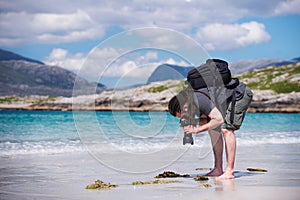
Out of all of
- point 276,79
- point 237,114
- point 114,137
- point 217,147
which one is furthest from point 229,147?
point 276,79

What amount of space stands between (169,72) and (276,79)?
13373cm

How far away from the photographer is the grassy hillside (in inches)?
5044

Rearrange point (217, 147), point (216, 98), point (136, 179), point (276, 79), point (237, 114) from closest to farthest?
point (216, 98) < point (237, 114) < point (136, 179) < point (217, 147) < point (276, 79)

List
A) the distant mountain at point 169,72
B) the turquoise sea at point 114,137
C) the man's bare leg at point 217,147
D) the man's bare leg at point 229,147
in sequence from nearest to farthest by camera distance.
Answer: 1. the distant mountain at point 169,72
2. the man's bare leg at point 229,147
3. the man's bare leg at point 217,147
4. the turquoise sea at point 114,137

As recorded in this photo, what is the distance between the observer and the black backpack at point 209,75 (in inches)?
344

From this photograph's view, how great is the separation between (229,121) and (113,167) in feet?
12.3

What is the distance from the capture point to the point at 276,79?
138000 millimetres

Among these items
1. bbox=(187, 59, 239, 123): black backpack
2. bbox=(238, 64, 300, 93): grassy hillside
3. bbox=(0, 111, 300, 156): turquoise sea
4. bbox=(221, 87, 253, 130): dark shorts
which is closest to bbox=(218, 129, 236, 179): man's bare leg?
bbox=(221, 87, 253, 130): dark shorts

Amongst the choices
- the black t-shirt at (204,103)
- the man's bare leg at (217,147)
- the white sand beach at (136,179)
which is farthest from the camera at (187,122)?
the man's bare leg at (217,147)

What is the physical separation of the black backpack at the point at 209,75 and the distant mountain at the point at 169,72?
0.28m

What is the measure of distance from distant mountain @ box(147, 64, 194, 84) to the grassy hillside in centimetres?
11802

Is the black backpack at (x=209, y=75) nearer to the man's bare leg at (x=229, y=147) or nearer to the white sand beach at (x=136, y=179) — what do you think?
the man's bare leg at (x=229, y=147)

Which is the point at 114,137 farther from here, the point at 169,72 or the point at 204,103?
the point at 204,103

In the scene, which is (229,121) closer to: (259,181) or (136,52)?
(259,181)
